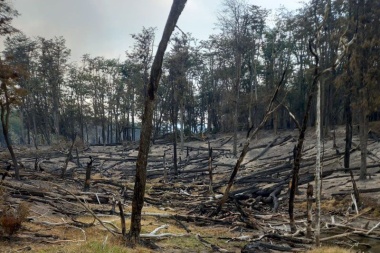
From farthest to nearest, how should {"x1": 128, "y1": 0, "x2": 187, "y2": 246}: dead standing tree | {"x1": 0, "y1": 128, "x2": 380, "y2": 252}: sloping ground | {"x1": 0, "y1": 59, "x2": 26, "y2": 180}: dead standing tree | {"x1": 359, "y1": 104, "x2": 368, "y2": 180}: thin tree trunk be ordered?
1. {"x1": 359, "y1": 104, "x2": 368, "y2": 180}: thin tree trunk
2. {"x1": 0, "y1": 59, "x2": 26, "y2": 180}: dead standing tree
3. {"x1": 0, "y1": 128, "x2": 380, "y2": 252}: sloping ground
4. {"x1": 128, "y1": 0, "x2": 187, "y2": 246}: dead standing tree

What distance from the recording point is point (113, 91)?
61.6 meters

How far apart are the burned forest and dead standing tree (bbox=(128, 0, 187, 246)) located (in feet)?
0.10

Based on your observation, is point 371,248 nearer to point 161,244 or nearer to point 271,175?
point 161,244

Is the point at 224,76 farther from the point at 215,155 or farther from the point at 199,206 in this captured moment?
the point at 199,206

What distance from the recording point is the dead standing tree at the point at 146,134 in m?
10.1

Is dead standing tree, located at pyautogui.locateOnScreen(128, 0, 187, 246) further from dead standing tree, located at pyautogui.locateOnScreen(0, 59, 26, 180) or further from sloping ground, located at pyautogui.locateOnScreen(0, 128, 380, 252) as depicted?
dead standing tree, located at pyautogui.locateOnScreen(0, 59, 26, 180)

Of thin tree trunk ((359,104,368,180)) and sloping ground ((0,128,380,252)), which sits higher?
thin tree trunk ((359,104,368,180))

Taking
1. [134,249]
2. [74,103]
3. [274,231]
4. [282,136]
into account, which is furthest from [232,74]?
[134,249]

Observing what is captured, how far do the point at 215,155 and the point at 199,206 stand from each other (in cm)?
1890

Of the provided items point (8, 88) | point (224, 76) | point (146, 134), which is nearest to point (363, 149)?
point (146, 134)

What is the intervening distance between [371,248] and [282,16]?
36761mm

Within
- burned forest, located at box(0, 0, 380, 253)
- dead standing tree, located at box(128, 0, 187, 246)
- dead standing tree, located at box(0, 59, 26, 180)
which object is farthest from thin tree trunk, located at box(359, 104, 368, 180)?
dead standing tree, located at box(0, 59, 26, 180)

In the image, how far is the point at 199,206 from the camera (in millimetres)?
18469

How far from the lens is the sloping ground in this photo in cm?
1141
